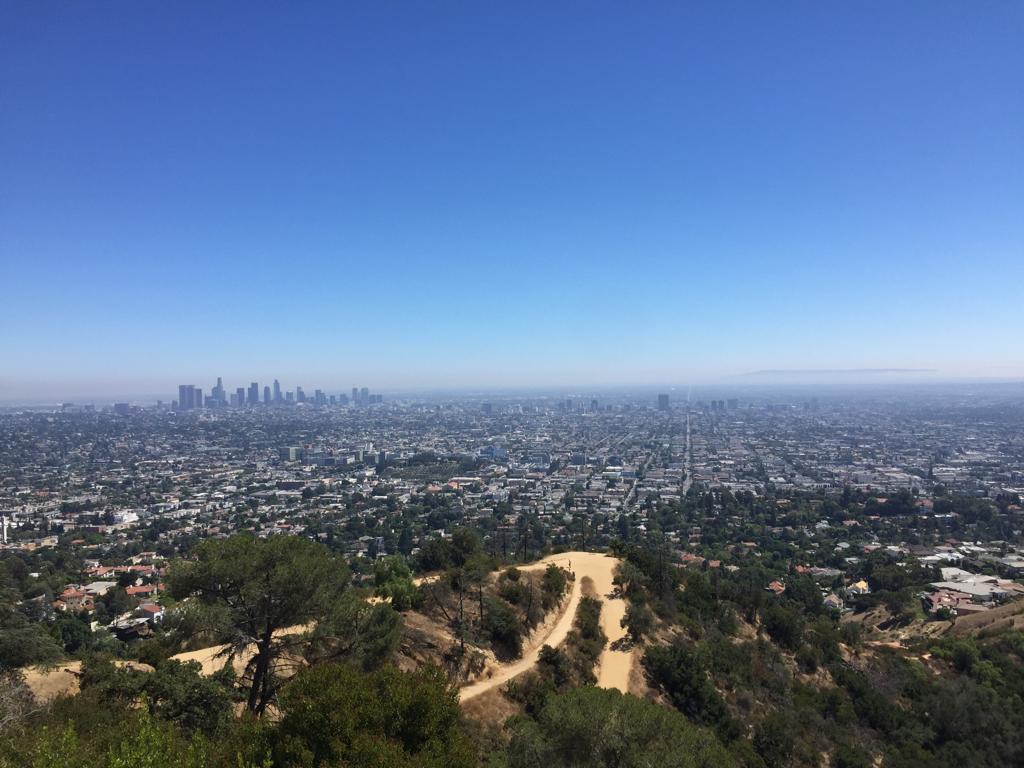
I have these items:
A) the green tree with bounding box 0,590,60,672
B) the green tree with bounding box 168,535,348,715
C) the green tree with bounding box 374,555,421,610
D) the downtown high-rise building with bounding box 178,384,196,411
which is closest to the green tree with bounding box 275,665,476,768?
the green tree with bounding box 168,535,348,715

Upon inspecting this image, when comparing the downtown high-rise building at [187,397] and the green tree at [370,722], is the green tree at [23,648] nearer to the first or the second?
the green tree at [370,722]

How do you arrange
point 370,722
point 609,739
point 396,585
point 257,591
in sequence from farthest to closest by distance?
point 396,585 → point 257,591 → point 609,739 → point 370,722

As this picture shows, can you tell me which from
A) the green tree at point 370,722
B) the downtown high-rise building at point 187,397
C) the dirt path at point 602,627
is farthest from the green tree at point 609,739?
the downtown high-rise building at point 187,397

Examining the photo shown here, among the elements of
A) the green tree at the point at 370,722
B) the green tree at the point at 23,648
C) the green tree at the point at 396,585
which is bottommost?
the green tree at the point at 396,585

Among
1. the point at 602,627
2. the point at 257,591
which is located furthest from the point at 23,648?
the point at 602,627

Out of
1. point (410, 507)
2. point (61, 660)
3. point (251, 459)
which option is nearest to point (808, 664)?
point (61, 660)

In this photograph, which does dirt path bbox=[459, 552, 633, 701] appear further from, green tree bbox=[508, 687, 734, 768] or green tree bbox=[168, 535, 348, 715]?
green tree bbox=[168, 535, 348, 715]

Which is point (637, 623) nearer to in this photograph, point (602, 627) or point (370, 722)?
point (602, 627)

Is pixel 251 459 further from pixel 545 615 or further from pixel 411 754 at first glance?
pixel 411 754

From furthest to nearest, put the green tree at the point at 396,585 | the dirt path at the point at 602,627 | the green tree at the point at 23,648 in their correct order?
the green tree at the point at 396,585, the dirt path at the point at 602,627, the green tree at the point at 23,648
